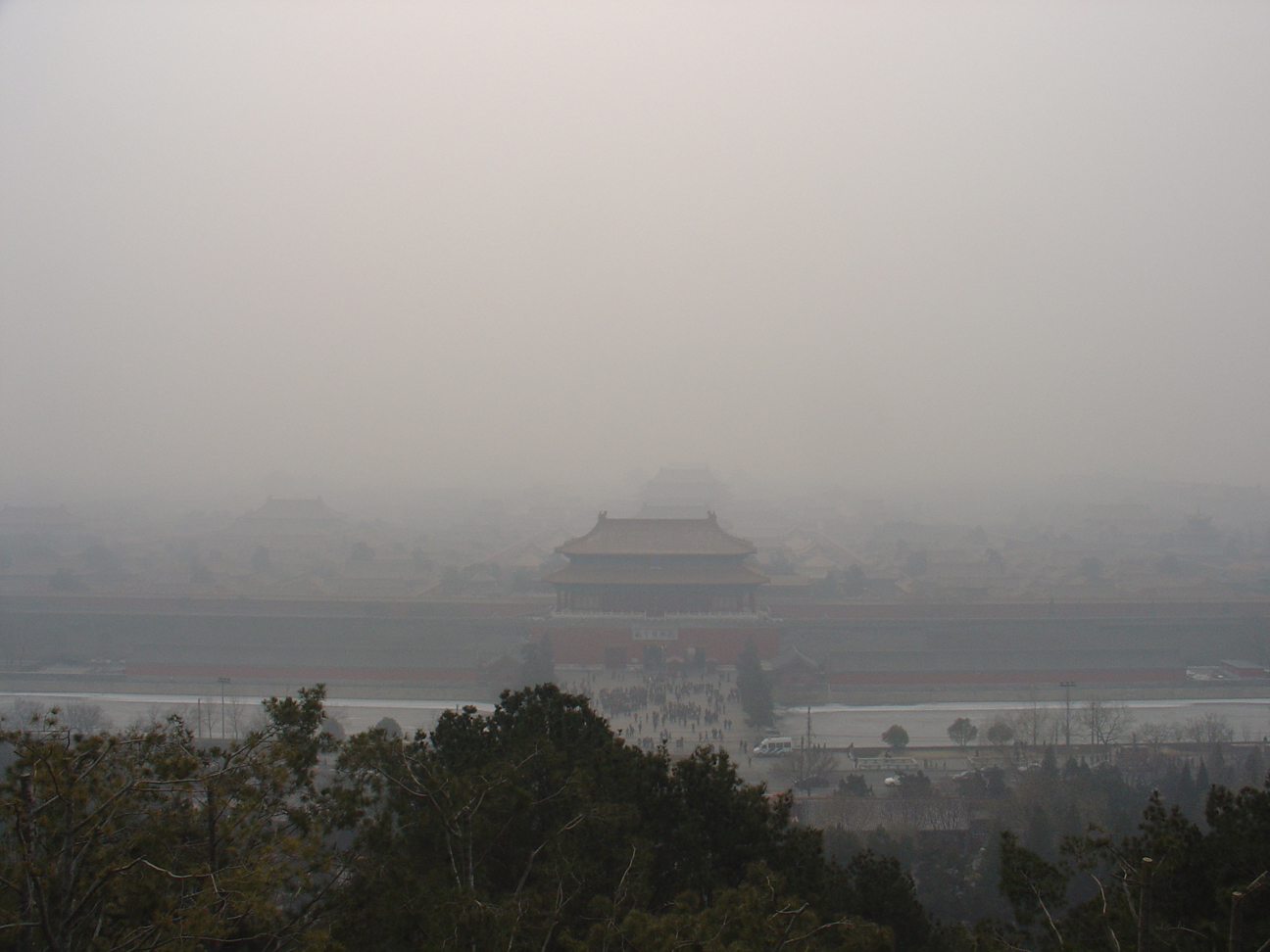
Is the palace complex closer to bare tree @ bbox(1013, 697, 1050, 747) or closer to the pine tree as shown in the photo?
the pine tree

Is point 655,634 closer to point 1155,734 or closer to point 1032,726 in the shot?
point 1032,726

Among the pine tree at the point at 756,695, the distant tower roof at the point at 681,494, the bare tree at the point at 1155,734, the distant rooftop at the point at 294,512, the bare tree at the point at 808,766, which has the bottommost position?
the bare tree at the point at 808,766

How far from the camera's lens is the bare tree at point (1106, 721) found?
43.1ft

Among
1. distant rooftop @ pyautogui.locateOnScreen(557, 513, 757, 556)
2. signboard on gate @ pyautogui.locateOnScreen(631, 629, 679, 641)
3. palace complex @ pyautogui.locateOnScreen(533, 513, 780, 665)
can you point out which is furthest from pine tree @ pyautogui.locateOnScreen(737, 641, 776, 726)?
distant rooftop @ pyautogui.locateOnScreen(557, 513, 757, 556)

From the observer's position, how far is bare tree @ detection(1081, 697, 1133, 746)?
1314cm

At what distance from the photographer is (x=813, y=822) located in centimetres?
953

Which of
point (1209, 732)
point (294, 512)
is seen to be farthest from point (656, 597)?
point (294, 512)

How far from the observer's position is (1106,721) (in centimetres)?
1417

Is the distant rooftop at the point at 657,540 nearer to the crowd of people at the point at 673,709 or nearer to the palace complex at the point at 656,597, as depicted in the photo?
the palace complex at the point at 656,597

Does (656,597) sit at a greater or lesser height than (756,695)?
greater

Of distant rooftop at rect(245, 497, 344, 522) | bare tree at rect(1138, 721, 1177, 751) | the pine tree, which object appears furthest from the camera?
distant rooftop at rect(245, 497, 344, 522)

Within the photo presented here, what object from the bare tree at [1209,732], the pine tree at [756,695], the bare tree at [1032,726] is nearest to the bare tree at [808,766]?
the pine tree at [756,695]

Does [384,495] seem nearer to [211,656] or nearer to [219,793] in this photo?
[211,656]

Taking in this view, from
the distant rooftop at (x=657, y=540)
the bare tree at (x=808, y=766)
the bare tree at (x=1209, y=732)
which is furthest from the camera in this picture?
the distant rooftop at (x=657, y=540)
